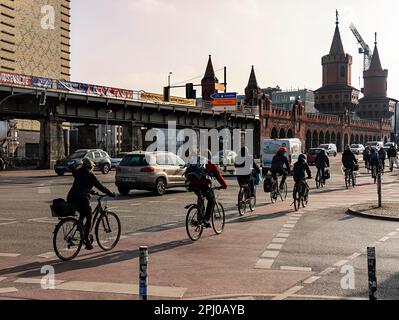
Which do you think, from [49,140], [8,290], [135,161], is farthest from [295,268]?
[49,140]

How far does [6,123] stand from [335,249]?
4542 cm

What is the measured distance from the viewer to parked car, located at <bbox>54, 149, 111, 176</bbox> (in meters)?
33.3

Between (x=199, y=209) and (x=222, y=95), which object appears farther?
(x=222, y=95)

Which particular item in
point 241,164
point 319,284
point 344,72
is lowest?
point 319,284

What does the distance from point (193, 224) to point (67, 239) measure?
2841 mm

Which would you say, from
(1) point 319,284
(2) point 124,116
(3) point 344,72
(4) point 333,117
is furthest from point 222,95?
(3) point 344,72

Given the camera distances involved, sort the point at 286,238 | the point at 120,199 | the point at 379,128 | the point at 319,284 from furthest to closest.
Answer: the point at 379,128, the point at 120,199, the point at 286,238, the point at 319,284

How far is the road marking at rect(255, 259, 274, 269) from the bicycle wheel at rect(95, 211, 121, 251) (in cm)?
287

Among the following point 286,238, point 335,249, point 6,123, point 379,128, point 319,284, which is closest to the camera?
point 319,284

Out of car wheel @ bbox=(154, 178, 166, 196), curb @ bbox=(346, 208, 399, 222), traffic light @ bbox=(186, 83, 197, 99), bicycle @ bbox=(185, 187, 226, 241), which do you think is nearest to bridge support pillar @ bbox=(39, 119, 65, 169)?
traffic light @ bbox=(186, 83, 197, 99)

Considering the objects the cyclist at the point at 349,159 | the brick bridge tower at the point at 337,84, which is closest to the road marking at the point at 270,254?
the cyclist at the point at 349,159

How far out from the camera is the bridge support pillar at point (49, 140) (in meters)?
45.9

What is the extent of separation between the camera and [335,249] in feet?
31.1
